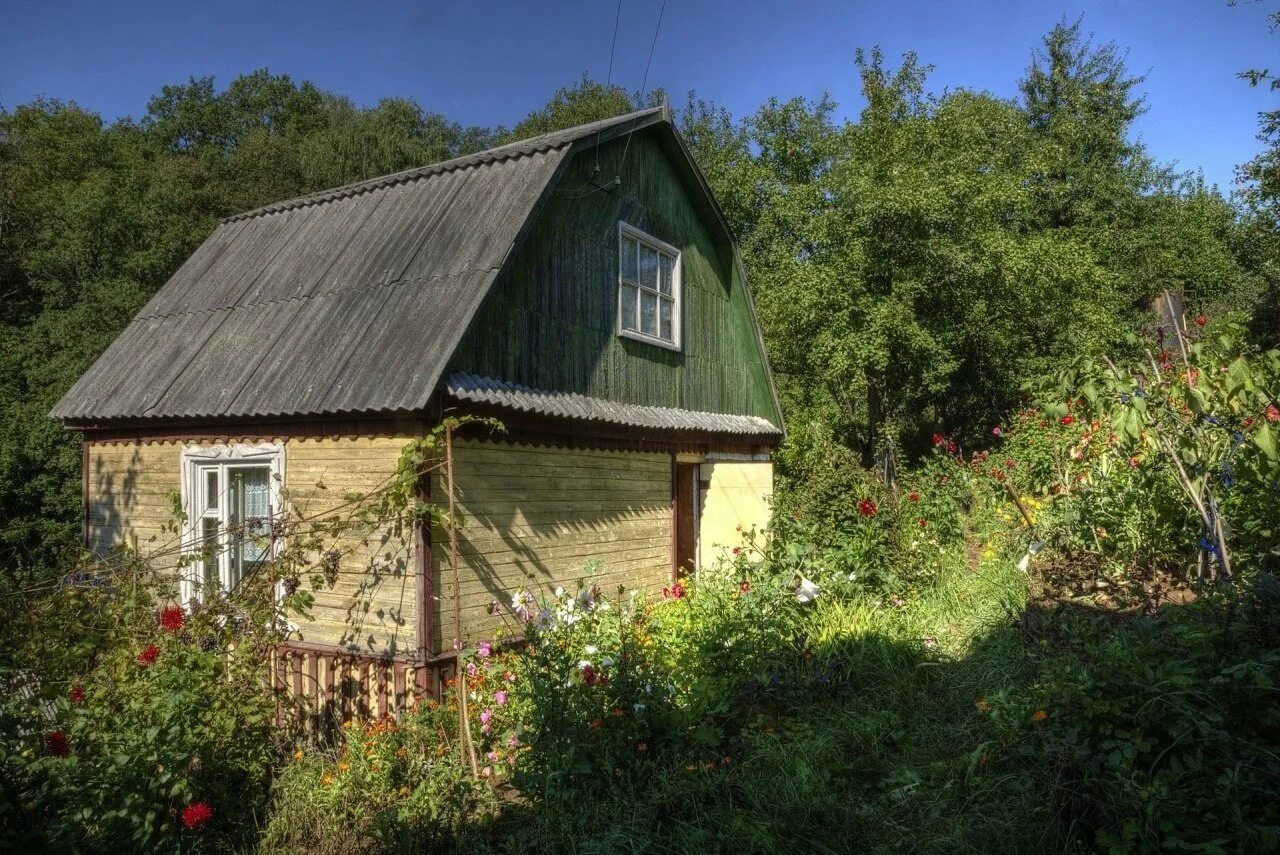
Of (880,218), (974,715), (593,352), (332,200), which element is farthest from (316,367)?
(880,218)

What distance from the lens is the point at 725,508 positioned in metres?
11.8

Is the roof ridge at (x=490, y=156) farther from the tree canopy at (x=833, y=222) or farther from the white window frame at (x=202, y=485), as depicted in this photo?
the white window frame at (x=202, y=485)

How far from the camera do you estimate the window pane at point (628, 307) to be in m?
9.59

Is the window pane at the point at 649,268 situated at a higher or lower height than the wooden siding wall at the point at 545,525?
higher

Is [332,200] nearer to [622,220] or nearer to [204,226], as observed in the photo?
[622,220]

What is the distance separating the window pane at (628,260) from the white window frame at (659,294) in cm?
5

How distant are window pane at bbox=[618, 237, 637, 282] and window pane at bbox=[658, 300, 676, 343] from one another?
684 mm

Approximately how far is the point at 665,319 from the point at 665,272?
612 mm

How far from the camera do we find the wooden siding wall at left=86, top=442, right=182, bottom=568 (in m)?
8.38

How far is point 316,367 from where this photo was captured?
7262 millimetres

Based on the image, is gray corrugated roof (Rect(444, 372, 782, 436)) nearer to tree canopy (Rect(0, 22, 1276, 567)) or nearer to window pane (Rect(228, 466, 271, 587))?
tree canopy (Rect(0, 22, 1276, 567))

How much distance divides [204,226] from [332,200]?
587 inches

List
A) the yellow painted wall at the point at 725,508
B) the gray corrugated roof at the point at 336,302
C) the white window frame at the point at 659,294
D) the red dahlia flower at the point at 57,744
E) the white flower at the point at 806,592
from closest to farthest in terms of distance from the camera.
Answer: the red dahlia flower at the point at 57,744, the gray corrugated roof at the point at 336,302, the white flower at the point at 806,592, the white window frame at the point at 659,294, the yellow painted wall at the point at 725,508

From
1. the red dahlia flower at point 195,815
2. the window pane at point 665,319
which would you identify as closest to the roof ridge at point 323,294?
the window pane at point 665,319
